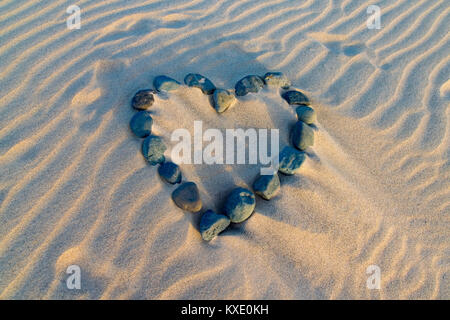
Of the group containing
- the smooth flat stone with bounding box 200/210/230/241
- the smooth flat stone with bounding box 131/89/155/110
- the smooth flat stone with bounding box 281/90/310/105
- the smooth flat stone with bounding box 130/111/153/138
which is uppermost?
the smooth flat stone with bounding box 131/89/155/110

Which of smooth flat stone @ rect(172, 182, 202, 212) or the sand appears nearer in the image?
the sand

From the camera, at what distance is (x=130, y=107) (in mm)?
2338

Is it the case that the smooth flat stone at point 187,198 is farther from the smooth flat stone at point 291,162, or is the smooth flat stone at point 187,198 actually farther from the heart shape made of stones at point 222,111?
the smooth flat stone at point 291,162

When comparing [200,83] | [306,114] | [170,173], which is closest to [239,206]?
[170,173]

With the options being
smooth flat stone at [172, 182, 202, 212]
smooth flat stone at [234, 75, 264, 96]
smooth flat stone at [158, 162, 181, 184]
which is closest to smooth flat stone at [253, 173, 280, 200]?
smooth flat stone at [172, 182, 202, 212]

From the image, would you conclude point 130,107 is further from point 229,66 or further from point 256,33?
point 256,33

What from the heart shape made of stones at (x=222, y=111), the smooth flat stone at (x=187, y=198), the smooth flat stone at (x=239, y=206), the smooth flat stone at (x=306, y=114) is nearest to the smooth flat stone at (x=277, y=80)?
the heart shape made of stones at (x=222, y=111)

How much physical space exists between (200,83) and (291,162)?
958 mm

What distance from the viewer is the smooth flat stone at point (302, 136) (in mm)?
2332

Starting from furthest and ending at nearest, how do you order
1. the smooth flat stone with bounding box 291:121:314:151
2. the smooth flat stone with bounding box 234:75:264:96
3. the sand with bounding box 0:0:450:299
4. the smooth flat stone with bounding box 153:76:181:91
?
1. the smooth flat stone with bounding box 234:75:264:96
2. the smooth flat stone with bounding box 153:76:181:91
3. the smooth flat stone with bounding box 291:121:314:151
4. the sand with bounding box 0:0:450:299

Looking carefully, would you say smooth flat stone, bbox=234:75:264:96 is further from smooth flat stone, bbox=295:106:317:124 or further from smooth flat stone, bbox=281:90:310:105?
smooth flat stone, bbox=295:106:317:124

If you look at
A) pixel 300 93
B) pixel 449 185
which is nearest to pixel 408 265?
pixel 449 185

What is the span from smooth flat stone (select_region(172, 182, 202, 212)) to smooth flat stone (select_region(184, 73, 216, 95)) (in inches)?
33.6

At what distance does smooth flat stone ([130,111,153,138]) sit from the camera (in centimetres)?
221
